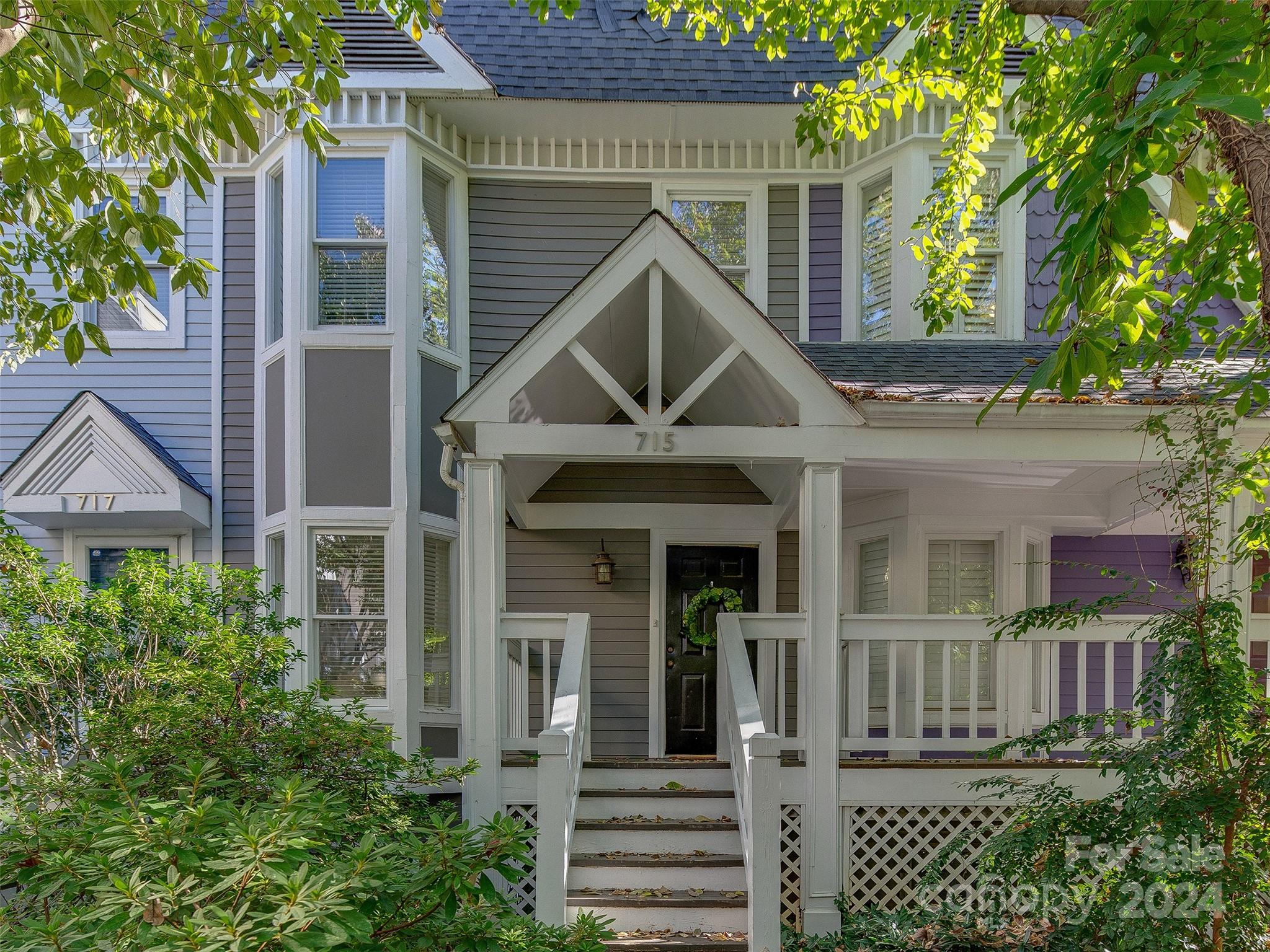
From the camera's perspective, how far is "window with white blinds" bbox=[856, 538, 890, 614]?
322 inches

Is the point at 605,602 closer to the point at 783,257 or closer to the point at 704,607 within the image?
the point at 704,607

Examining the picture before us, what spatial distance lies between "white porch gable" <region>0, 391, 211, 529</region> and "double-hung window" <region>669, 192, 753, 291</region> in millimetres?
5085

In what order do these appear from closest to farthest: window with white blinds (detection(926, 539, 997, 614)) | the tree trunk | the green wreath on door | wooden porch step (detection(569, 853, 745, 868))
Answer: the tree trunk < wooden porch step (detection(569, 853, 745, 868)) < the green wreath on door < window with white blinds (detection(926, 539, 997, 614))

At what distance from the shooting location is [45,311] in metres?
5.35

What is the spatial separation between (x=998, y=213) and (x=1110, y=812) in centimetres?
569

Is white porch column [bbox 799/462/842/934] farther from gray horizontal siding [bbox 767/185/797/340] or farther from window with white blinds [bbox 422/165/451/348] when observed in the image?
window with white blinds [bbox 422/165/451/348]

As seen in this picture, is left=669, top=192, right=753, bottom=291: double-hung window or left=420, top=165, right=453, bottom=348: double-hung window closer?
left=420, top=165, right=453, bottom=348: double-hung window

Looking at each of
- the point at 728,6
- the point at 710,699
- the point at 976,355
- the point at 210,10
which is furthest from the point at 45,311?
the point at 976,355

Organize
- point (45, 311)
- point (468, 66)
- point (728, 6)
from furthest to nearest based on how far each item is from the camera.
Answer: point (468, 66), point (728, 6), point (45, 311)

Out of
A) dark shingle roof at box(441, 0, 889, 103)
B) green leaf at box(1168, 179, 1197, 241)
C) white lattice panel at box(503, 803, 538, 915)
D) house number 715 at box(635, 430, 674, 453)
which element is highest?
dark shingle roof at box(441, 0, 889, 103)

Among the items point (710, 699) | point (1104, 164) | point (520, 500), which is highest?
point (1104, 164)

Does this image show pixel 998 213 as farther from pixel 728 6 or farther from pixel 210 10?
pixel 210 10

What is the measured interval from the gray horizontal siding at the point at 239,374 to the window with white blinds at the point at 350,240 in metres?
0.92

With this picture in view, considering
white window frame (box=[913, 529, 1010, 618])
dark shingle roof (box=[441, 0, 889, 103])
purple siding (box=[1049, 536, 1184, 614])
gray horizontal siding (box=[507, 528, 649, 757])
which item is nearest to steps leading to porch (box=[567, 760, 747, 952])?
gray horizontal siding (box=[507, 528, 649, 757])
